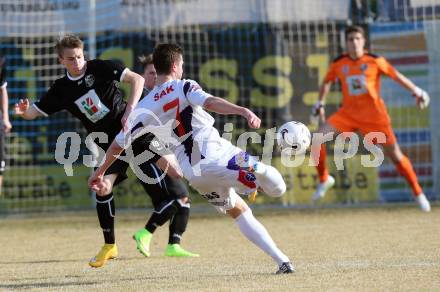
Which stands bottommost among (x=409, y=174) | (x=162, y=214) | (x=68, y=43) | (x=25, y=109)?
(x=409, y=174)


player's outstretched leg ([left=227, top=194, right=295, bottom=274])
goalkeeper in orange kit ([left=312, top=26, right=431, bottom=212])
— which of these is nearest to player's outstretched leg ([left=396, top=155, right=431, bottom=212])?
goalkeeper in orange kit ([left=312, top=26, right=431, bottom=212])

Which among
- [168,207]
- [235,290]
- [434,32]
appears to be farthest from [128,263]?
[434,32]

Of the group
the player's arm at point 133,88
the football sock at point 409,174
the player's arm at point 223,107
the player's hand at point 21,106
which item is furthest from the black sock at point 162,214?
the football sock at point 409,174

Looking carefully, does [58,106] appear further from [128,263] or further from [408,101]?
[408,101]

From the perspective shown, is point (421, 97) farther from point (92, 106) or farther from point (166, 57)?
point (166, 57)

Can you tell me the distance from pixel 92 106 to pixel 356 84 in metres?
4.74

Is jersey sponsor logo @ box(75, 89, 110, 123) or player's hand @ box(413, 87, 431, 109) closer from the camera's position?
jersey sponsor logo @ box(75, 89, 110, 123)

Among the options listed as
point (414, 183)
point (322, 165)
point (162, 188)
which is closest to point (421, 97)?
point (414, 183)

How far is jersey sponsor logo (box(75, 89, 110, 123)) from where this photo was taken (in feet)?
27.0

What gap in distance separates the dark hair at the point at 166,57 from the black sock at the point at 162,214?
7.76 feet

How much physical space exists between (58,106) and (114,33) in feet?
20.9

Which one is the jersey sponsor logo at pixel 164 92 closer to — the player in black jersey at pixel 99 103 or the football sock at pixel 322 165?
the player in black jersey at pixel 99 103

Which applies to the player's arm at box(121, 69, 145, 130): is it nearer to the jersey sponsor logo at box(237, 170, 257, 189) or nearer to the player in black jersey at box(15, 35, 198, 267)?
the player in black jersey at box(15, 35, 198, 267)

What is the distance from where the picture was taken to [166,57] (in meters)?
6.78
